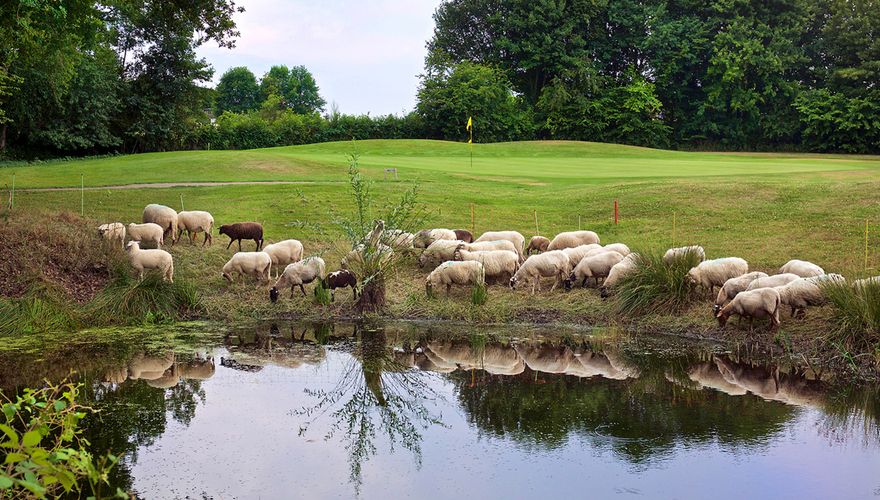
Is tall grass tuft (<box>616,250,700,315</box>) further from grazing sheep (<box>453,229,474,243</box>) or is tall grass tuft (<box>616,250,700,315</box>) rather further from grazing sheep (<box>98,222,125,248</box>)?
grazing sheep (<box>98,222,125,248</box>)

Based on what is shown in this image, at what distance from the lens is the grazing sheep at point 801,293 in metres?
13.5

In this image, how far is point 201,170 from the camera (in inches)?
1232

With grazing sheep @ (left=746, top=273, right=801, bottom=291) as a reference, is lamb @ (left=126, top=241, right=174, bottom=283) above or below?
below

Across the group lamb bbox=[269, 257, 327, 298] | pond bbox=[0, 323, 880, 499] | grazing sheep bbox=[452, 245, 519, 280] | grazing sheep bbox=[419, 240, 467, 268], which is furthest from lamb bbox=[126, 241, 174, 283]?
grazing sheep bbox=[452, 245, 519, 280]

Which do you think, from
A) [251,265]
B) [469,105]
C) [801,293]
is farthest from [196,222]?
[469,105]

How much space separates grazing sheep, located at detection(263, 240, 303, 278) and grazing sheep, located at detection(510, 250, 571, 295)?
4619 mm

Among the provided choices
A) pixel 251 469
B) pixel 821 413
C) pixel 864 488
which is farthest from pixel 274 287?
pixel 864 488

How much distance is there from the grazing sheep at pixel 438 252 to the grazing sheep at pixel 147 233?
5.91 meters

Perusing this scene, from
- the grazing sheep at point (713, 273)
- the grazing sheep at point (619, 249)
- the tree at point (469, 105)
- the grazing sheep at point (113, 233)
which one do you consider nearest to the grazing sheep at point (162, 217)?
the grazing sheep at point (113, 233)

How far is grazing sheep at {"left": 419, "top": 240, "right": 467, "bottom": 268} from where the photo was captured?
1820 centimetres

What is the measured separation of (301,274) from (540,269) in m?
4.65

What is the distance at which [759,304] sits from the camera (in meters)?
13.4

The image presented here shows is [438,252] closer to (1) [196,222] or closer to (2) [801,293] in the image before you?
(1) [196,222]

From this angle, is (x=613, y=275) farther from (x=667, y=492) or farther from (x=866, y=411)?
(x=667, y=492)
